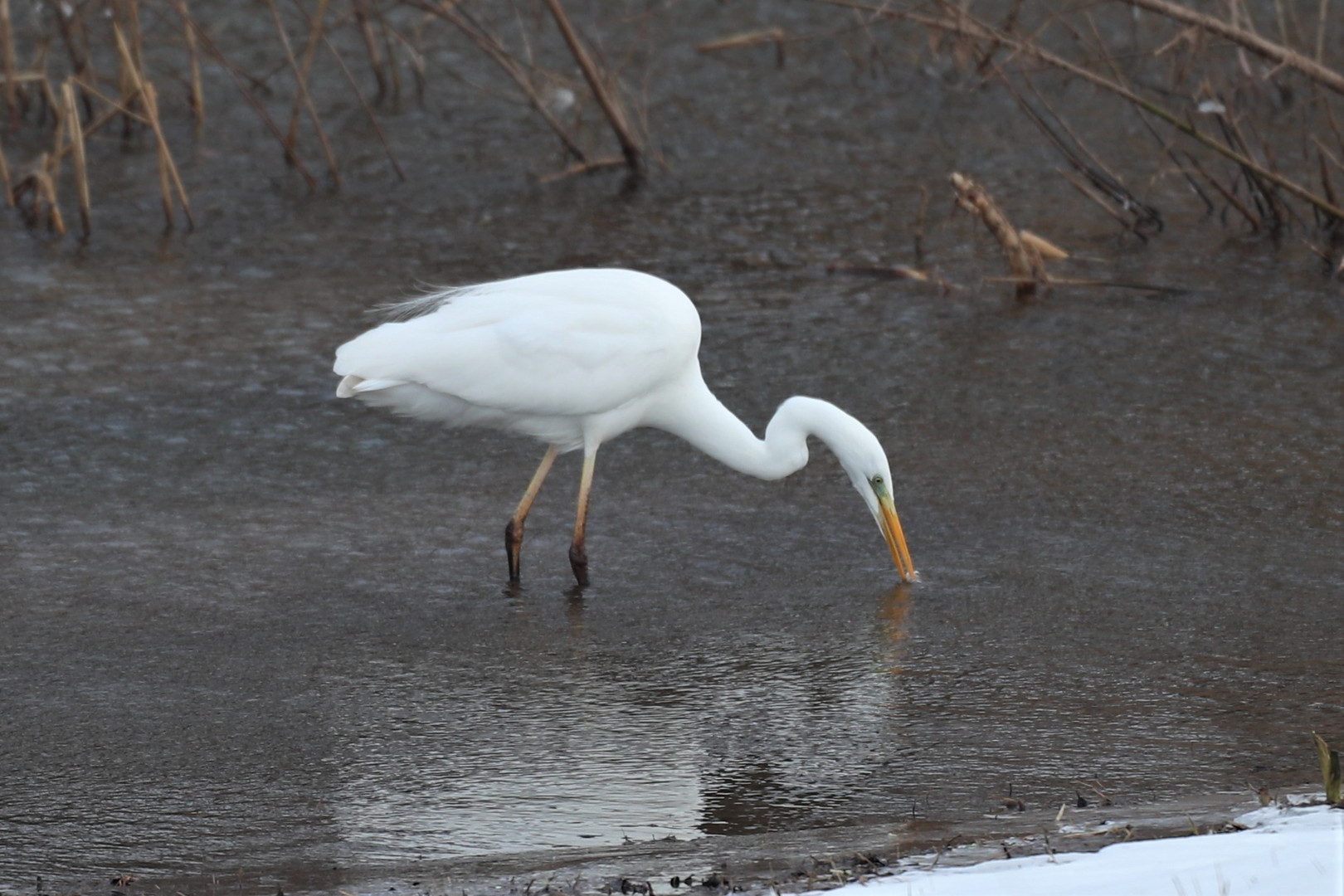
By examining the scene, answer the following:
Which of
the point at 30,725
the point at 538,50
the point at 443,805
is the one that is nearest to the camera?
the point at 443,805

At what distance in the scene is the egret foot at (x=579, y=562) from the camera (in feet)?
18.0

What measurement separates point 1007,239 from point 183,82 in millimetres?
6430

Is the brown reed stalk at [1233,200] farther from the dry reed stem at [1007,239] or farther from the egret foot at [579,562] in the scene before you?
the egret foot at [579,562]

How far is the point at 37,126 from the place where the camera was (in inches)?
499

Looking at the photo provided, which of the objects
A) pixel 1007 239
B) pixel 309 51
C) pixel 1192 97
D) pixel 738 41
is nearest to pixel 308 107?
pixel 309 51

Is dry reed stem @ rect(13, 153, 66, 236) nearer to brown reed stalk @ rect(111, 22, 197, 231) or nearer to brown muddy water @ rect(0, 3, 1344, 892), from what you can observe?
brown muddy water @ rect(0, 3, 1344, 892)

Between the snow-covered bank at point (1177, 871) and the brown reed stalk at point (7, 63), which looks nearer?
the snow-covered bank at point (1177, 871)

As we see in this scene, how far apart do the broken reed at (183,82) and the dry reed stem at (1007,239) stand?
2642 millimetres

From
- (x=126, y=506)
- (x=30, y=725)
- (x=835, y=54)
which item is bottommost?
(x=835, y=54)

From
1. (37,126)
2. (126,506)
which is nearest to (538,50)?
(37,126)

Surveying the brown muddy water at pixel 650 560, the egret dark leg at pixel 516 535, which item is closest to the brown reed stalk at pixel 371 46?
the brown muddy water at pixel 650 560

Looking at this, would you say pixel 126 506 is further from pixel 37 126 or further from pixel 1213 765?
pixel 37 126

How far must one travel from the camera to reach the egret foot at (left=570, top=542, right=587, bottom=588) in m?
5.50

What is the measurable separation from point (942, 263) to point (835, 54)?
18.9ft
